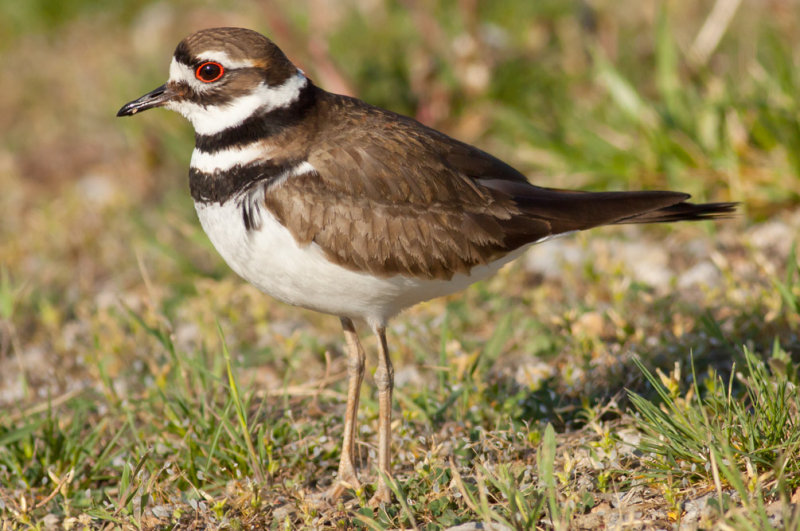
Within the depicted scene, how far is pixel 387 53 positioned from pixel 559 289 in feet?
9.54

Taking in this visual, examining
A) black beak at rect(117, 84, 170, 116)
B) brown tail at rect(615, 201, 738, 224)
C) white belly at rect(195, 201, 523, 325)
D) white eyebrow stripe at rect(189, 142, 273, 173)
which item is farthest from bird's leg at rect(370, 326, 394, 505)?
black beak at rect(117, 84, 170, 116)

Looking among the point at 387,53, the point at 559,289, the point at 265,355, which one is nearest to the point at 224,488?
the point at 265,355

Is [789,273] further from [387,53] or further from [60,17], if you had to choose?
[60,17]

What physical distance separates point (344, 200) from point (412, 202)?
0.27 metres

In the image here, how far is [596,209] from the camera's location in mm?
3600

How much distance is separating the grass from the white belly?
0.40m

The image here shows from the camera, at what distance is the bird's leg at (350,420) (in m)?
3.52

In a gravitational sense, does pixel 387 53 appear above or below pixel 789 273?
above

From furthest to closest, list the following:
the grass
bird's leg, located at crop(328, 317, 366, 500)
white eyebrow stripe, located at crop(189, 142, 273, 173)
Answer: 1. bird's leg, located at crop(328, 317, 366, 500)
2. white eyebrow stripe, located at crop(189, 142, 273, 173)
3. the grass

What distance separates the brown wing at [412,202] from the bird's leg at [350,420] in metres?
0.67

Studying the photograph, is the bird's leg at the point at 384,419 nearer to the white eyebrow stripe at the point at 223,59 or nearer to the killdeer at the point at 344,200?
the killdeer at the point at 344,200

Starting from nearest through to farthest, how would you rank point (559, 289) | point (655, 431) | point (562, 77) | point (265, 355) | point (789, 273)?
1. point (655, 431)
2. point (789, 273)
3. point (265, 355)
4. point (559, 289)
5. point (562, 77)

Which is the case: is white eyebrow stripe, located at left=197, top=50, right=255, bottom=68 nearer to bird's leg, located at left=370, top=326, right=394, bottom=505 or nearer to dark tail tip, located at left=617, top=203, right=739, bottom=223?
bird's leg, located at left=370, top=326, right=394, bottom=505

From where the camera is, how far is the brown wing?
3.29 m
